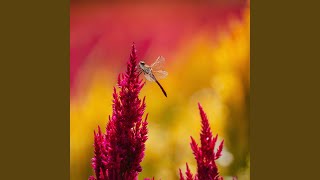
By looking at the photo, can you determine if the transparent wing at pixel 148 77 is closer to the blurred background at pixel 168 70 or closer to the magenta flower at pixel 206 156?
the blurred background at pixel 168 70

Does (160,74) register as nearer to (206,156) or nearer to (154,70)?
(154,70)

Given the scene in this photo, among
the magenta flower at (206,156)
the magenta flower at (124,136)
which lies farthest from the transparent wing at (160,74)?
the magenta flower at (206,156)

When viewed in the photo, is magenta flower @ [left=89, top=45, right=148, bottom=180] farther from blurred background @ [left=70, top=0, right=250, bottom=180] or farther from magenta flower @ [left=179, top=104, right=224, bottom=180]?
magenta flower @ [left=179, top=104, right=224, bottom=180]

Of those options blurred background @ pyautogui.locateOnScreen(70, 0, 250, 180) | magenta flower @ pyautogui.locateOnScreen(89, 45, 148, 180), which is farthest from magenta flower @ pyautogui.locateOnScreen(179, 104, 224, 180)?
magenta flower @ pyautogui.locateOnScreen(89, 45, 148, 180)

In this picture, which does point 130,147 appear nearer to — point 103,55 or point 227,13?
point 103,55

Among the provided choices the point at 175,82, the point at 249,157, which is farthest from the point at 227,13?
the point at 249,157

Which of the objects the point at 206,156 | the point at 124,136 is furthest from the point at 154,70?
the point at 206,156
